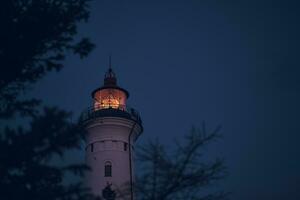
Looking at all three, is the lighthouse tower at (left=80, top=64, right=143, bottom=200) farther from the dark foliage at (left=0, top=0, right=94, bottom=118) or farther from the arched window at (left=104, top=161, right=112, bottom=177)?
the dark foliage at (left=0, top=0, right=94, bottom=118)

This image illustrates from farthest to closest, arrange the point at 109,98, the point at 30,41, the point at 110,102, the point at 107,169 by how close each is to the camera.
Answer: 1. the point at 109,98
2. the point at 110,102
3. the point at 107,169
4. the point at 30,41

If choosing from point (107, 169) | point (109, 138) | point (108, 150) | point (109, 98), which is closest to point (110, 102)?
point (109, 98)

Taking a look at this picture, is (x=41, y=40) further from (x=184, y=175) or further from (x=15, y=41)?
(x=184, y=175)

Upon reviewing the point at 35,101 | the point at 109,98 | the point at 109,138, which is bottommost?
the point at 35,101

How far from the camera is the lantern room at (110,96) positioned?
31938 mm

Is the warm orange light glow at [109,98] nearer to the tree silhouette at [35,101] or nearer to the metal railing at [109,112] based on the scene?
the metal railing at [109,112]

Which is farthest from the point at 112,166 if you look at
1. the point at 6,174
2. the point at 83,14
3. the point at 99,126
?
the point at 6,174

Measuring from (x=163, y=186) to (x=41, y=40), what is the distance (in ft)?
16.1

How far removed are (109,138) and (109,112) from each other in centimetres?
158

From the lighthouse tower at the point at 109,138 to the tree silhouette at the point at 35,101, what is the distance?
664 inches

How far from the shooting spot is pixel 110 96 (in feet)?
106

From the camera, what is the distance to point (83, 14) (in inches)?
531

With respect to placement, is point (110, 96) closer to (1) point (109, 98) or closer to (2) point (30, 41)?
(1) point (109, 98)

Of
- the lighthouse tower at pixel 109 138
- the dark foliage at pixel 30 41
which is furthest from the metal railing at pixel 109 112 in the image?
the dark foliage at pixel 30 41
